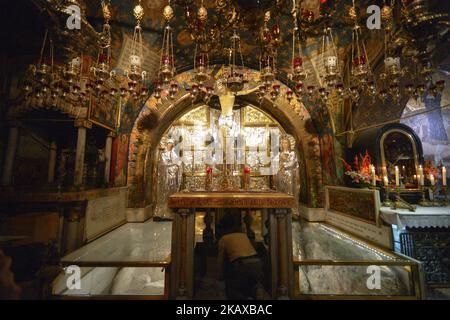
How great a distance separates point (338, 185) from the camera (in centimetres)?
702

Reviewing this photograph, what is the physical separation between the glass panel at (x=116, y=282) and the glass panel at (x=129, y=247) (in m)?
0.35

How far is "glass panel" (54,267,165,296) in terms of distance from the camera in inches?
112

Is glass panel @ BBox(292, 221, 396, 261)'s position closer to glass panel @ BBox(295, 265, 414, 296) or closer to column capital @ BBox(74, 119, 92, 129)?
glass panel @ BBox(295, 265, 414, 296)

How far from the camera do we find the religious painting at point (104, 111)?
17.7ft

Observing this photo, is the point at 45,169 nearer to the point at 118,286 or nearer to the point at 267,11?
the point at 118,286

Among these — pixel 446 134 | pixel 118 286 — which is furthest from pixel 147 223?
pixel 446 134

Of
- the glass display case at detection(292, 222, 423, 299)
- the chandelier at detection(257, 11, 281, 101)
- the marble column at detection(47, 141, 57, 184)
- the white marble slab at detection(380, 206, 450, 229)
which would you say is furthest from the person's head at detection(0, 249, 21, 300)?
the white marble slab at detection(380, 206, 450, 229)

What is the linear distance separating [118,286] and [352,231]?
644cm

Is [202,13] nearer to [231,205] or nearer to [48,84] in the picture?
[231,205]

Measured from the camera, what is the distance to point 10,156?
15.7 ft

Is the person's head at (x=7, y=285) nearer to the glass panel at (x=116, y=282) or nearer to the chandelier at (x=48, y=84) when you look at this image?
the glass panel at (x=116, y=282)

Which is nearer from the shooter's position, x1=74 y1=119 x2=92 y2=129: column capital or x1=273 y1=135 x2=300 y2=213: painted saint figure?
x1=74 y1=119 x2=92 y2=129: column capital

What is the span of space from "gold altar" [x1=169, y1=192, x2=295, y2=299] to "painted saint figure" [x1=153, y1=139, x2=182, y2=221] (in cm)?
548

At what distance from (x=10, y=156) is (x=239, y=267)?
674 cm
